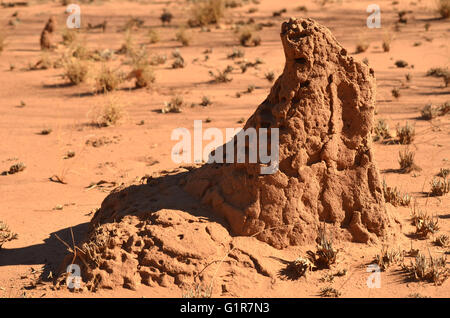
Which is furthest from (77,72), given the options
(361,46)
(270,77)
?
A: (361,46)

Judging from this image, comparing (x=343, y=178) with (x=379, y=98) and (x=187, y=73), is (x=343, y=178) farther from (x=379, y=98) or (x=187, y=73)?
(x=187, y=73)

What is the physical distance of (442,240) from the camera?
4.55 metres

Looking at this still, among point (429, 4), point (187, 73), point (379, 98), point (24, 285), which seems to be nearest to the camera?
point (24, 285)

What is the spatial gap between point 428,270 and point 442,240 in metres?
0.67

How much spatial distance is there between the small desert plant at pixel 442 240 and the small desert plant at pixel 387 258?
54 centimetres

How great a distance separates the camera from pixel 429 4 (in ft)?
64.5

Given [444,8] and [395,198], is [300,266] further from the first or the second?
[444,8]

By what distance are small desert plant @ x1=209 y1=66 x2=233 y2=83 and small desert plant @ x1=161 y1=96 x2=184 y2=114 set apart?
1732mm

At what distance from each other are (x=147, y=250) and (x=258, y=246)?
3.04 feet

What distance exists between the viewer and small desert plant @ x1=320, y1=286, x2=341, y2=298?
3.88 m

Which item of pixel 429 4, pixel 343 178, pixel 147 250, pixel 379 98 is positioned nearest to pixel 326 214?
pixel 343 178

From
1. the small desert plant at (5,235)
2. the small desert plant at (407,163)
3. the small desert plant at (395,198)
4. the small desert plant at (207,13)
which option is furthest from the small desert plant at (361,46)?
the small desert plant at (5,235)

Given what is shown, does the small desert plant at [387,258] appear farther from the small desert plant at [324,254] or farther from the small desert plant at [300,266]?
the small desert plant at [300,266]

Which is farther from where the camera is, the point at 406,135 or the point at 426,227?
the point at 406,135
